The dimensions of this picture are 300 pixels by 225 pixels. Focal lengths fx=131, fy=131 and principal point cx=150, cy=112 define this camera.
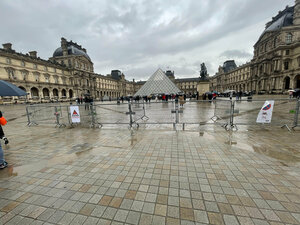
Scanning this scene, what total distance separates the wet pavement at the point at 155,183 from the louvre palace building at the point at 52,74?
138 feet

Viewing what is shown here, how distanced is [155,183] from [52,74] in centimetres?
6222

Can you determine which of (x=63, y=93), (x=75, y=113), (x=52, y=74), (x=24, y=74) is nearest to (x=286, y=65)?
(x=75, y=113)

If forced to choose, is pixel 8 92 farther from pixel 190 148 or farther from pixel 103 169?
pixel 190 148

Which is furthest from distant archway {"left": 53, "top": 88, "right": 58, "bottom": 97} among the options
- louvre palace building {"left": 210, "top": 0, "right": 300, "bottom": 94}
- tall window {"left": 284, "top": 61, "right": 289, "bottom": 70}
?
tall window {"left": 284, "top": 61, "right": 289, "bottom": 70}

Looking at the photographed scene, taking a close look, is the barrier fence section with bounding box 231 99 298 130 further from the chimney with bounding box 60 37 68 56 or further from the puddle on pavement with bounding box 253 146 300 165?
the chimney with bounding box 60 37 68 56

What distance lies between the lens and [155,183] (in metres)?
2.58

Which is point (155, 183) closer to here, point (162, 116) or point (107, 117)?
point (162, 116)

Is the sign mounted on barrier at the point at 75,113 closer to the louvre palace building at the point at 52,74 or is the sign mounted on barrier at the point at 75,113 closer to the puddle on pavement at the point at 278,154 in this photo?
the puddle on pavement at the point at 278,154

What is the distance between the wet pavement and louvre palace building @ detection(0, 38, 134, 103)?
138ft

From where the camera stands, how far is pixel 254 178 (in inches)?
104

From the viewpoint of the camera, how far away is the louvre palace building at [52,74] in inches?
1473

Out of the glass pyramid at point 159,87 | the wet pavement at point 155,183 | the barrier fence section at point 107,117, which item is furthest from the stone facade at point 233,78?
the wet pavement at point 155,183

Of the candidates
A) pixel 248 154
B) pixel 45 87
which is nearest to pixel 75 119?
pixel 248 154

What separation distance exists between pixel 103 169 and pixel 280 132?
698 cm
